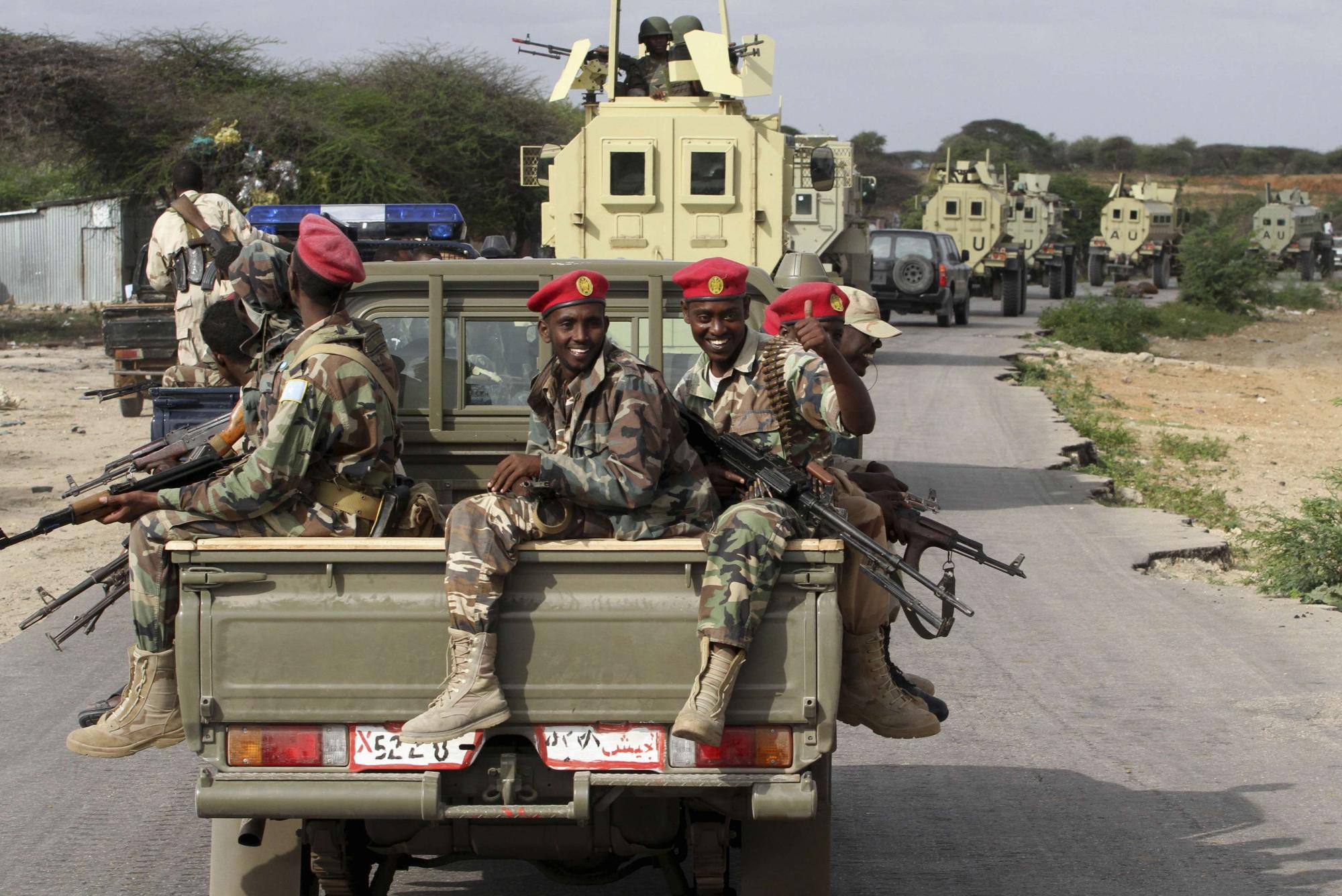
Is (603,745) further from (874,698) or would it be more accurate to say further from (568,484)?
(874,698)

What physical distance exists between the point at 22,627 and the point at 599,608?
175 cm

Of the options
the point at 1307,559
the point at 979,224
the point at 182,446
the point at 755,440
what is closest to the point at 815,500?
the point at 755,440

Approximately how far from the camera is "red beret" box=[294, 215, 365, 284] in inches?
169

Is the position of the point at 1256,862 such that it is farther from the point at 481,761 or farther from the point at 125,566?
the point at 125,566

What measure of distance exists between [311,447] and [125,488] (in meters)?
0.47

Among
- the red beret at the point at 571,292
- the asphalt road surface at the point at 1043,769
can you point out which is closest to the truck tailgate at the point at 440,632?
the red beret at the point at 571,292

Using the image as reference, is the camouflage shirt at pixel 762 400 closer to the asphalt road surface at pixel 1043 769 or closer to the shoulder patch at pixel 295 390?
the shoulder patch at pixel 295 390

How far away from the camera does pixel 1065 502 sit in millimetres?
12328

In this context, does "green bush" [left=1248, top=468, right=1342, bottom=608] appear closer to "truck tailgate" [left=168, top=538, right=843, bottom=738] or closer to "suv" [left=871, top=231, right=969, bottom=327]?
"truck tailgate" [left=168, top=538, right=843, bottom=738]

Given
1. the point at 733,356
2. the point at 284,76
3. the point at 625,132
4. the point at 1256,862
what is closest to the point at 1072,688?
the point at 1256,862

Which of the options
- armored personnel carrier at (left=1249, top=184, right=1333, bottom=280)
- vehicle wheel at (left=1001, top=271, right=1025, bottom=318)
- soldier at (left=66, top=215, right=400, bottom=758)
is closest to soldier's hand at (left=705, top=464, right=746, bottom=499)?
soldier at (left=66, top=215, right=400, bottom=758)

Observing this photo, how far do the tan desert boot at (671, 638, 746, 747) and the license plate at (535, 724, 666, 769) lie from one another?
0.13m

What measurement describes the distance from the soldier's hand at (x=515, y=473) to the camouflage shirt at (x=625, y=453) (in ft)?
0.10

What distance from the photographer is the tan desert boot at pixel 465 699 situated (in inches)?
141
